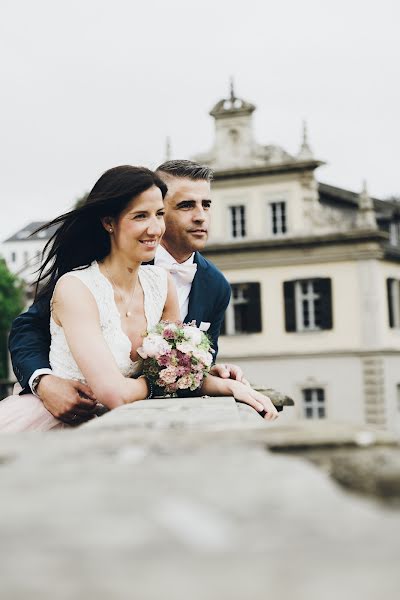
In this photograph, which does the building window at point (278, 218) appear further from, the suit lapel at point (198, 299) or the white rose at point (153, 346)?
the white rose at point (153, 346)

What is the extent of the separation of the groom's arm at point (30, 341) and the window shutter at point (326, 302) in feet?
80.8

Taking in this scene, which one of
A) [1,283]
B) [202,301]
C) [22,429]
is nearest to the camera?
[22,429]

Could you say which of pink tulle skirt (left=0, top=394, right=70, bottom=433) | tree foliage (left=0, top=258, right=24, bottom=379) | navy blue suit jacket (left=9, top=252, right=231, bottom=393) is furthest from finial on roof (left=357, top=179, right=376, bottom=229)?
pink tulle skirt (left=0, top=394, right=70, bottom=433)

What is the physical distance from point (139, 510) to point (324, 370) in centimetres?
2790

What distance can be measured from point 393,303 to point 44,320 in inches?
1036

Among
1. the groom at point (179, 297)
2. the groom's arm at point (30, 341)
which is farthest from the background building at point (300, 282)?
the groom's arm at point (30, 341)

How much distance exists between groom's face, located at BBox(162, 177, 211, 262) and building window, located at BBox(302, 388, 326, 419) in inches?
937

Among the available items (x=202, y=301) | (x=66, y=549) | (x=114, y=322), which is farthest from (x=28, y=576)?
(x=202, y=301)

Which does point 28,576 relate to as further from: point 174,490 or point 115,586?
point 174,490

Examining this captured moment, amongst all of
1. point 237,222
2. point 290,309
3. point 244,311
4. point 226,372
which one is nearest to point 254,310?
point 244,311

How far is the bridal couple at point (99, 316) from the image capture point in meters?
3.58

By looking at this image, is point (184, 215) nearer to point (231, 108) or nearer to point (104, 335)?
point (104, 335)

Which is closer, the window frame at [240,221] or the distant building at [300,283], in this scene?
the distant building at [300,283]

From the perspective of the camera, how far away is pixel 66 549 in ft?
2.62
